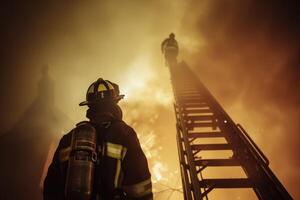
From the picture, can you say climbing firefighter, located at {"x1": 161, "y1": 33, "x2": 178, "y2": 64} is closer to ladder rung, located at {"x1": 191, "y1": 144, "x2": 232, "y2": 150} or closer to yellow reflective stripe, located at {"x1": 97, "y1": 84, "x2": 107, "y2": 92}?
ladder rung, located at {"x1": 191, "y1": 144, "x2": 232, "y2": 150}

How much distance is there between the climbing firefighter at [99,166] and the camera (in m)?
1.98

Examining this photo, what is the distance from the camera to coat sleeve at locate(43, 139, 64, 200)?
85.7 inches

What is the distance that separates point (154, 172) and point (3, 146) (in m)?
9.04

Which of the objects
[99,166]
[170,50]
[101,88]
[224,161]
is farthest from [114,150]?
[170,50]

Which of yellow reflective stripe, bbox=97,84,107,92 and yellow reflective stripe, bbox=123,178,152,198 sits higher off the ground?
yellow reflective stripe, bbox=97,84,107,92

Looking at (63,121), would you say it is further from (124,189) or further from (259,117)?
(124,189)

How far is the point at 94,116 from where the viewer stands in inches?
100.0

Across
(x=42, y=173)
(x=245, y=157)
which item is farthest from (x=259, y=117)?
(x=42, y=173)

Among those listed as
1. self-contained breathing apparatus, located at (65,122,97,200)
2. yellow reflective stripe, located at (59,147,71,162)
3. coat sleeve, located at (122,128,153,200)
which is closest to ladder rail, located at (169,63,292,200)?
coat sleeve, located at (122,128,153,200)

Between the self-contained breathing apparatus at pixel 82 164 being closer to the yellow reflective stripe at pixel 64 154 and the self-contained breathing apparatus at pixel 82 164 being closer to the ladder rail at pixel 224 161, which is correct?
the yellow reflective stripe at pixel 64 154

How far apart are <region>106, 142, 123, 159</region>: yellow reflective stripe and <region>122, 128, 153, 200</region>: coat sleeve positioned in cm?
8

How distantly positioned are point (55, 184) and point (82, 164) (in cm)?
52

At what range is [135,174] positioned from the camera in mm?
2133

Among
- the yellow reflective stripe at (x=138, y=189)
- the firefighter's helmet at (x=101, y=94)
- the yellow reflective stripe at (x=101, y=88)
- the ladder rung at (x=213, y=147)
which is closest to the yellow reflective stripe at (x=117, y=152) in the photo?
the yellow reflective stripe at (x=138, y=189)
